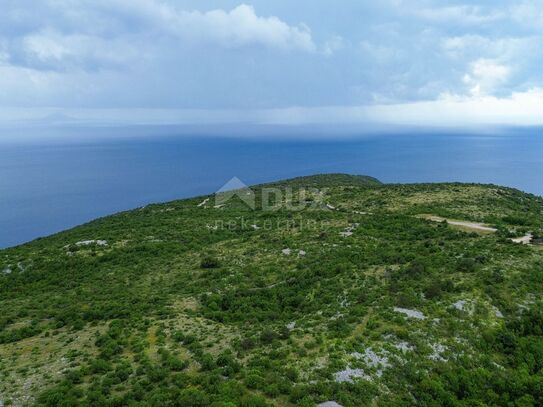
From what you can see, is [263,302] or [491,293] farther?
[263,302]

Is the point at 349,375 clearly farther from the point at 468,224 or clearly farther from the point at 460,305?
the point at 468,224

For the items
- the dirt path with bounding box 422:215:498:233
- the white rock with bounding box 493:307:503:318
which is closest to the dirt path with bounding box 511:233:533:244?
the dirt path with bounding box 422:215:498:233

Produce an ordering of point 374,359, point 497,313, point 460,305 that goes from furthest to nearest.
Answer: point 460,305 → point 497,313 → point 374,359

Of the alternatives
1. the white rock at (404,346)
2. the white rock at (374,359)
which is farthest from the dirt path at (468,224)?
the white rock at (374,359)

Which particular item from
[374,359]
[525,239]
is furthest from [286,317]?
[525,239]

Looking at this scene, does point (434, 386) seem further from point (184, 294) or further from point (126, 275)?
Answer: point (126, 275)

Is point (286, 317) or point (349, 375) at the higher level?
point (349, 375)

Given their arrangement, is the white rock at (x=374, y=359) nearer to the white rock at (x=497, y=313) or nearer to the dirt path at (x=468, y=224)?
the white rock at (x=497, y=313)

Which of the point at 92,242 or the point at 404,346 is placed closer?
the point at 404,346

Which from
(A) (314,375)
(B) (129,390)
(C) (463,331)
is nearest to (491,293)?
(C) (463,331)
